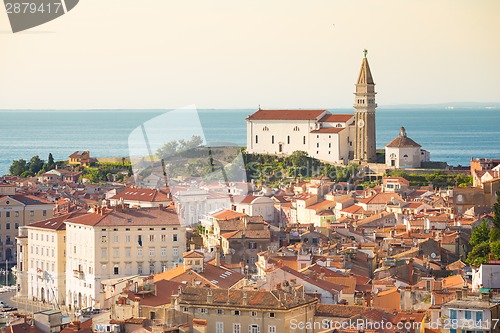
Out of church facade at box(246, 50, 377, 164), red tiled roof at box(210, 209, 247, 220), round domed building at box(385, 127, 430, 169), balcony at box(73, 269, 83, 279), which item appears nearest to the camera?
balcony at box(73, 269, 83, 279)

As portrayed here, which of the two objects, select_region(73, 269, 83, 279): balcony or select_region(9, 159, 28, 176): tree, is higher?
select_region(73, 269, 83, 279): balcony

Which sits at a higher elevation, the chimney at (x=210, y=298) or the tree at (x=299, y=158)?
the chimney at (x=210, y=298)

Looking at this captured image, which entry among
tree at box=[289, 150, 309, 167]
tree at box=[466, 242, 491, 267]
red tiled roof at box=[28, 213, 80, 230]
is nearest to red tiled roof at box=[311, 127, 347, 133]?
tree at box=[289, 150, 309, 167]

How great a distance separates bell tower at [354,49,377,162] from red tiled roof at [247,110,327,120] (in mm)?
2570

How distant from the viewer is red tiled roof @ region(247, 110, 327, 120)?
2413 inches

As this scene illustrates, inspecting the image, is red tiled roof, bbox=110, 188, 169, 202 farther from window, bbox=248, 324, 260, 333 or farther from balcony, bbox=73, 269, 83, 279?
window, bbox=248, 324, 260, 333

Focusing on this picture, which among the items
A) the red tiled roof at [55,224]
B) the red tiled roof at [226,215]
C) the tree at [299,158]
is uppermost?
the red tiled roof at [55,224]

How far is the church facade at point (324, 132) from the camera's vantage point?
191 feet

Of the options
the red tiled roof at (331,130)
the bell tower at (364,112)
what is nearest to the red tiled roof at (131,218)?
the bell tower at (364,112)

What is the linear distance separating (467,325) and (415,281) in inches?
342

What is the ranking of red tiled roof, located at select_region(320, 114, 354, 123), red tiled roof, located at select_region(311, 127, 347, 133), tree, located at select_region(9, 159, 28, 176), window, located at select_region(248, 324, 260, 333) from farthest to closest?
tree, located at select_region(9, 159, 28, 176)
red tiled roof, located at select_region(320, 114, 354, 123)
red tiled roof, located at select_region(311, 127, 347, 133)
window, located at select_region(248, 324, 260, 333)

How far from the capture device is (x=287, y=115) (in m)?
62.2

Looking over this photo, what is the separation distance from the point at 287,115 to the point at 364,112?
4.58m

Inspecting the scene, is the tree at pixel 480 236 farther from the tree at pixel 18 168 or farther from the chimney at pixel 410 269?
the tree at pixel 18 168
